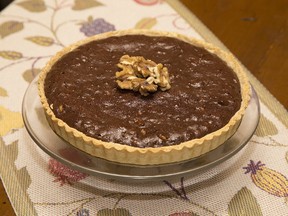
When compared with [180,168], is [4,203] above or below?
below

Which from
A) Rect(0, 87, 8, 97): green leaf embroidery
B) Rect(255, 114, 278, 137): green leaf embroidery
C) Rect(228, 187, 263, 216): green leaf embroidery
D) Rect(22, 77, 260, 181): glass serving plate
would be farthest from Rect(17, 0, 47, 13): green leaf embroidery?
Rect(228, 187, 263, 216): green leaf embroidery

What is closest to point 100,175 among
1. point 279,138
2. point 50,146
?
point 50,146

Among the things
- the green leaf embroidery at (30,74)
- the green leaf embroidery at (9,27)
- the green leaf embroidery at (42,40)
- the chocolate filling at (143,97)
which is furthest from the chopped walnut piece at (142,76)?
the green leaf embroidery at (9,27)

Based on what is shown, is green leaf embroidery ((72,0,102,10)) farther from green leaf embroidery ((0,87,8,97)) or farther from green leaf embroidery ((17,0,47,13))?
green leaf embroidery ((0,87,8,97))

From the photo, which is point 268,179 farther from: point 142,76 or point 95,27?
point 95,27

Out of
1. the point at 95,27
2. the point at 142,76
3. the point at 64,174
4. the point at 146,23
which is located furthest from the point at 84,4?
the point at 64,174

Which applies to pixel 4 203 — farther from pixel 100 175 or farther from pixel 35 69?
pixel 35 69

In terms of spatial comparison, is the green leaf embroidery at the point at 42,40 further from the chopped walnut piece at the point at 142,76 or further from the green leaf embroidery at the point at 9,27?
the chopped walnut piece at the point at 142,76
